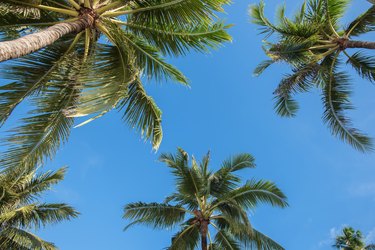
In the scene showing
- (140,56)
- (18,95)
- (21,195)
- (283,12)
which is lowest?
(18,95)

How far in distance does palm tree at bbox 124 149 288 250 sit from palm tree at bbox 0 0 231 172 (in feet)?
17.9

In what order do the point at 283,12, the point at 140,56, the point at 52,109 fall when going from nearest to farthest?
the point at 52,109 < the point at 140,56 < the point at 283,12

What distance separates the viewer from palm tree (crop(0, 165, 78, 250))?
14070 millimetres

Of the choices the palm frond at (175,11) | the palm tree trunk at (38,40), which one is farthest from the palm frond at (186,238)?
the palm tree trunk at (38,40)

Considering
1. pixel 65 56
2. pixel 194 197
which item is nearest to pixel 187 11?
pixel 65 56

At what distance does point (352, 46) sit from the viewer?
39.8ft

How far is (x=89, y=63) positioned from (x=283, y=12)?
7863 millimetres

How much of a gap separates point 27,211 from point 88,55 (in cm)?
759

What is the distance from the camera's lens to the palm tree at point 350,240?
24.6 meters

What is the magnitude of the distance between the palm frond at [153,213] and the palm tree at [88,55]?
530 cm

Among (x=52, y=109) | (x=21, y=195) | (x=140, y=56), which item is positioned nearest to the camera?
(x=52, y=109)

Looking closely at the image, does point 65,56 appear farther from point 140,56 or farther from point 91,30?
point 140,56

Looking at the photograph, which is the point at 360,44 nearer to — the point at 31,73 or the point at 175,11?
the point at 175,11

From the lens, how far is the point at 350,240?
24828 mm
